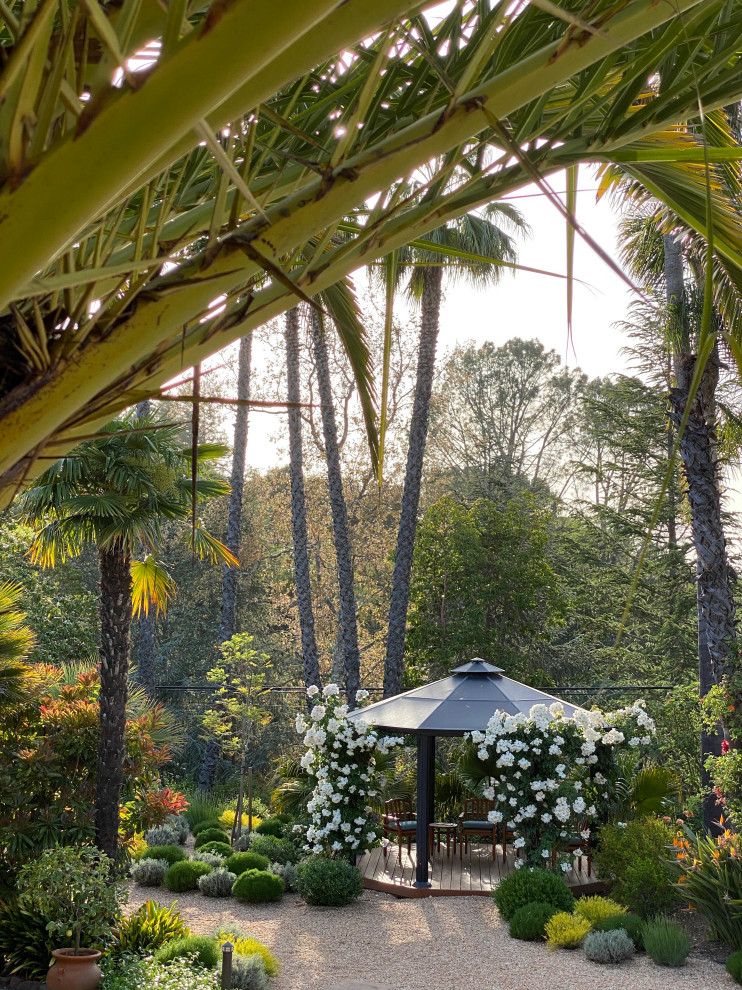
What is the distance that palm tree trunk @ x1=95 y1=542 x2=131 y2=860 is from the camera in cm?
857

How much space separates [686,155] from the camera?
3.64 ft

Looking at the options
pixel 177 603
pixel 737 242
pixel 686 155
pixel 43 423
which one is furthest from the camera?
pixel 177 603

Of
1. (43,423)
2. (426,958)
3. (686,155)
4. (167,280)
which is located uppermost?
(686,155)

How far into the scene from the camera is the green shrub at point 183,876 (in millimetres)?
10266

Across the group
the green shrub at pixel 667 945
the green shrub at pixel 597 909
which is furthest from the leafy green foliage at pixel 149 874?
the green shrub at pixel 667 945

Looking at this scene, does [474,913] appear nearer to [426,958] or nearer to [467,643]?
[426,958]

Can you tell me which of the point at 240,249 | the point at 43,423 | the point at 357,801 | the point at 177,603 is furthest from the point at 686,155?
the point at 177,603

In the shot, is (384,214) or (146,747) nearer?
(384,214)

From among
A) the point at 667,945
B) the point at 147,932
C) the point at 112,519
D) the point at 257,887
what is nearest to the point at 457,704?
the point at 257,887

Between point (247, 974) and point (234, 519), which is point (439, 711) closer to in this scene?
point (247, 974)

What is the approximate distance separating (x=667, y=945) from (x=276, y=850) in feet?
18.6

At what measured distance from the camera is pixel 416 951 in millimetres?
7906

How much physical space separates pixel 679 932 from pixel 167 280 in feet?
27.1

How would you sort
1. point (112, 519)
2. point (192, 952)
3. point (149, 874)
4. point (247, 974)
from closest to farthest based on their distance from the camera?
1. point (247, 974)
2. point (192, 952)
3. point (112, 519)
4. point (149, 874)
